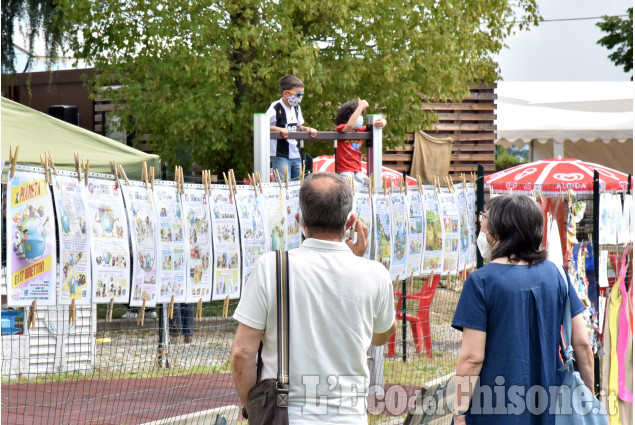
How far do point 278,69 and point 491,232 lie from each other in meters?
8.56

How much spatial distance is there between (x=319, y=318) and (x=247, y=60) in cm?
996

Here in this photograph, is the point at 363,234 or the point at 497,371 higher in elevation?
the point at 363,234

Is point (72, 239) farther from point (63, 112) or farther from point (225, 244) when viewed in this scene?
point (63, 112)

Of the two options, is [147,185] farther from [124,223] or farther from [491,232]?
[491,232]

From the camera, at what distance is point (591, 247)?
7.43 m

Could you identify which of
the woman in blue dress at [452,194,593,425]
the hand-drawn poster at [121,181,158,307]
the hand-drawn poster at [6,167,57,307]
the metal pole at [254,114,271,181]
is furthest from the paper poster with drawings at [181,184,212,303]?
the woman in blue dress at [452,194,593,425]

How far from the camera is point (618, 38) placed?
2622 centimetres

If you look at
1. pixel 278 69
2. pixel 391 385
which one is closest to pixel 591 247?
pixel 391 385

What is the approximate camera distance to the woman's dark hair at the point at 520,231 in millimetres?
3668

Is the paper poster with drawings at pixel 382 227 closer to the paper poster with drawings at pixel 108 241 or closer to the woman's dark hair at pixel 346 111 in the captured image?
the woman's dark hair at pixel 346 111

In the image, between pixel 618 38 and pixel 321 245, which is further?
pixel 618 38

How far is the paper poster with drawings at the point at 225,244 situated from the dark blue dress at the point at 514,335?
177 centimetres

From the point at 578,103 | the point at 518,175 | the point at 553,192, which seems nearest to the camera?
the point at 553,192

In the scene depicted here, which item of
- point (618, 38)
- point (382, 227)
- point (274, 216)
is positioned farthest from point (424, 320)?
point (618, 38)
